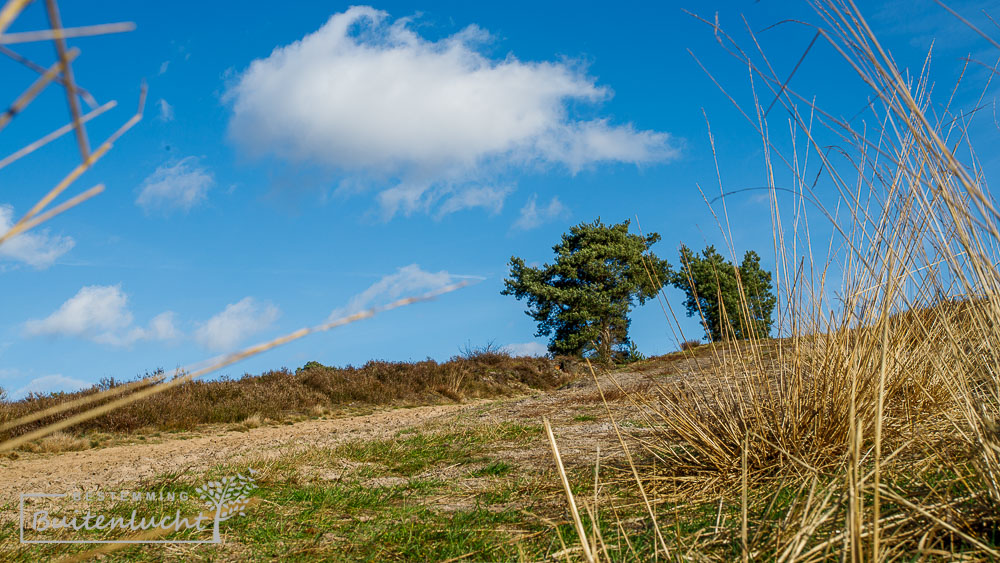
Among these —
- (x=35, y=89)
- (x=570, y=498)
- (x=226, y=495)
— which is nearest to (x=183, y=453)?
(x=226, y=495)

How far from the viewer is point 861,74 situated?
5.29 feet

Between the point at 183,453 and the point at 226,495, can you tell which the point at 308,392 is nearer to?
the point at 183,453

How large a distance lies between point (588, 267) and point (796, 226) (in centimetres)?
2333

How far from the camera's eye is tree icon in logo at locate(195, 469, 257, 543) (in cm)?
328

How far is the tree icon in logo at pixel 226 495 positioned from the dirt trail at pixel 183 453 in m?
0.69

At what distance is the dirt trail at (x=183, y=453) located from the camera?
522cm

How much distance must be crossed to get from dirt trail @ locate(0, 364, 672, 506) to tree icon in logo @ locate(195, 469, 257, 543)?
693mm

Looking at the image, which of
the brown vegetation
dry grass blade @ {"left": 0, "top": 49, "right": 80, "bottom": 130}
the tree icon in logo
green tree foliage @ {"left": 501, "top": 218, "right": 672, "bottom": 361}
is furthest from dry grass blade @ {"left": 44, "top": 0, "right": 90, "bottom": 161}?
green tree foliage @ {"left": 501, "top": 218, "right": 672, "bottom": 361}

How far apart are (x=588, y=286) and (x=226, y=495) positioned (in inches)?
918

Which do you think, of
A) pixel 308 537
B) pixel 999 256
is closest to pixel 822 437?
pixel 999 256

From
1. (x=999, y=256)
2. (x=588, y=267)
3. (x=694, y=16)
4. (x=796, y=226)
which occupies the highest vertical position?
(x=588, y=267)

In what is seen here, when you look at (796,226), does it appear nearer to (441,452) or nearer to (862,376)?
(862,376)

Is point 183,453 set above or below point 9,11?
below

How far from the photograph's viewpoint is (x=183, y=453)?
7242 millimetres
